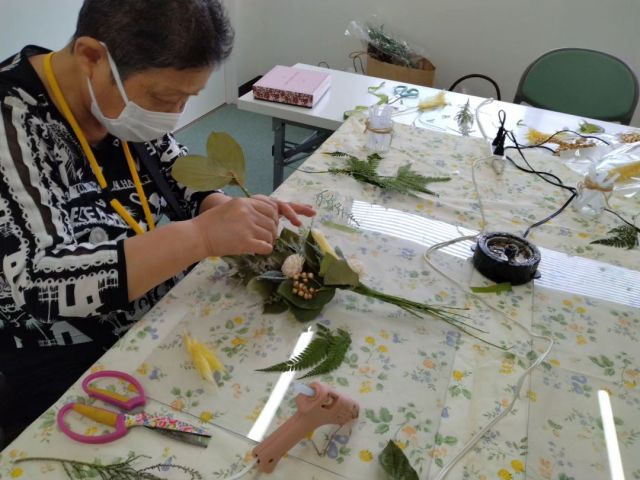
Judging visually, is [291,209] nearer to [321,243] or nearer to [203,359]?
[321,243]

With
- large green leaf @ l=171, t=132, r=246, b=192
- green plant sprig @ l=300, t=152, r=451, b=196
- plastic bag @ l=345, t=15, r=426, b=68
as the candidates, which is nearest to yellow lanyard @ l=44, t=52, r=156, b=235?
large green leaf @ l=171, t=132, r=246, b=192

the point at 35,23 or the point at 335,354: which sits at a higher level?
the point at 35,23

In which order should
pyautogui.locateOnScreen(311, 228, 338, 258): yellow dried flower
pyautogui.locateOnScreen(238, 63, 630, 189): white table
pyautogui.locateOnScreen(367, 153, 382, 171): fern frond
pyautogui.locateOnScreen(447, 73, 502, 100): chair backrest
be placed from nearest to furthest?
pyautogui.locateOnScreen(311, 228, 338, 258): yellow dried flower < pyautogui.locateOnScreen(367, 153, 382, 171): fern frond < pyautogui.locateOnScreen(238, 63, 630, 189): white table < pyautogui.locateOnScreen(447, 73, 502, 100): chair backrest

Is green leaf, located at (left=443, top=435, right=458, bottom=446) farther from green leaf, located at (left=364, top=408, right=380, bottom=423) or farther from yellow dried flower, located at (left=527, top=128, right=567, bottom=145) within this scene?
yellow dried flower, located at (left=527, top=128, right=567, bottom=145)

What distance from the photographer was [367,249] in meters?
1.07

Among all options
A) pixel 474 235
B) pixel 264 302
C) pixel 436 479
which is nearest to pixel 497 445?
pixel 436 479

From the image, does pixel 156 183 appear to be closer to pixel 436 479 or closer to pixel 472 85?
pixel 436 479

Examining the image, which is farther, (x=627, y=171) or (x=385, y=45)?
(x=385, y=45)

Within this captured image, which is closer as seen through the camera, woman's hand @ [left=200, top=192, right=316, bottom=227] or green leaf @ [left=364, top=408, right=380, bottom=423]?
green leaf @ [left=364, top=408, right=380, bottom=423]

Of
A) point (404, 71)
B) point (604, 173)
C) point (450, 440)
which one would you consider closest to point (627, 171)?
point (604, 173)

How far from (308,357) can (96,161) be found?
0.60 meters

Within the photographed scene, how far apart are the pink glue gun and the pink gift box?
1352 millimetres

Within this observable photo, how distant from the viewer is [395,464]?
2.10 ft

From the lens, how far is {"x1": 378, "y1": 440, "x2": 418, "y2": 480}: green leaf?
24.8 inches
